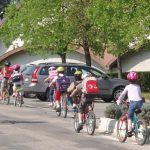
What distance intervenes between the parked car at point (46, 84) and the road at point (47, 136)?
7.09 meters

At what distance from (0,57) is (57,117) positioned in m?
38.2

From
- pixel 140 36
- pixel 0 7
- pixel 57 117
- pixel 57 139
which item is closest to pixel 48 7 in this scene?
pixel 140 36

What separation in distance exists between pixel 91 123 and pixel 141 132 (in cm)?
210

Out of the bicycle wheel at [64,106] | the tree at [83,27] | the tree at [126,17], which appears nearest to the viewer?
the bicycle wheel at [64,106]

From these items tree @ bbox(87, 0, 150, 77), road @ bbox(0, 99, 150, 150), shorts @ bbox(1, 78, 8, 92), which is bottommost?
road @ bbox(0, 99, 150, 150)

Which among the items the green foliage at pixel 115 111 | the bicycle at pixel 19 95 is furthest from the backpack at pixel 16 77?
the green foliage at pixel 115 111

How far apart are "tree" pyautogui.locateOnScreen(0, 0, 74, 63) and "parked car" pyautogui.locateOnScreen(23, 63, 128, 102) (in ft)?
29.5

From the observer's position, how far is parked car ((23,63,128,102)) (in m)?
26.3

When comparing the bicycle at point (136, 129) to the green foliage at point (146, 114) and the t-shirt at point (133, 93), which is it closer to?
the t-shirt at point (133, 93)

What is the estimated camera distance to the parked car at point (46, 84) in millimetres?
26312

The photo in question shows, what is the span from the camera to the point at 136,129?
40.3 feet

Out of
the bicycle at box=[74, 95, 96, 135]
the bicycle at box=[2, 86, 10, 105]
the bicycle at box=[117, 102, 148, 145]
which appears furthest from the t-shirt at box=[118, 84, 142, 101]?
the bicycle at box=[2, 86, 10, 105]

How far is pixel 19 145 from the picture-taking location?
1207 cm

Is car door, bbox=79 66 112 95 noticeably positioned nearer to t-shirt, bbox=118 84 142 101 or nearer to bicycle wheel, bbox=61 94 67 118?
bicycle wheel, bbox=61 94 67 118
